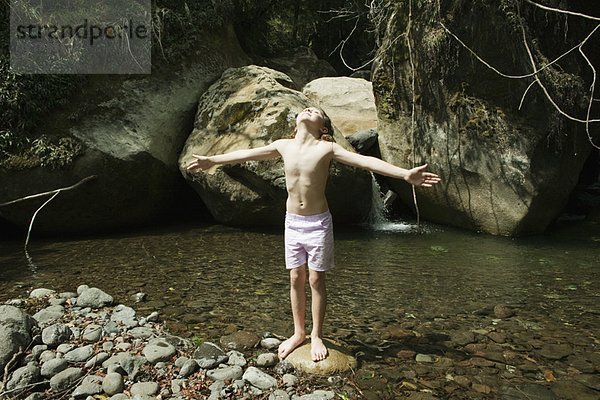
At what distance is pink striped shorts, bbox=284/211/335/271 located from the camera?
10.8ft

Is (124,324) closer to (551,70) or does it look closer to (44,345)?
(44,345)

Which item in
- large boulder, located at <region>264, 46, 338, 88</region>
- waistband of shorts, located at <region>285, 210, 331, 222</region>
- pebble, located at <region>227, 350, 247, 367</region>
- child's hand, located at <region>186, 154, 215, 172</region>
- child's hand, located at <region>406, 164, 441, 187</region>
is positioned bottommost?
pebble, located at <region>227, 350, 247, 367</region>

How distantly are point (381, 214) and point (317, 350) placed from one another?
5.59m

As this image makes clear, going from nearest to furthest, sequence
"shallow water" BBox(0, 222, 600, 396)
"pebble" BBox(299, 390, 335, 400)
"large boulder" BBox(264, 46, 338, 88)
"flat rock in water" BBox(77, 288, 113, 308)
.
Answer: "pebble" BBox(299, 390, 335, 400) → "shallow water" BBox(0, 222, 600, 396) → "flat rock in water" BBox(77, 288, 113, 308) → "large boulder" BBox(264, 46, 338, 88)

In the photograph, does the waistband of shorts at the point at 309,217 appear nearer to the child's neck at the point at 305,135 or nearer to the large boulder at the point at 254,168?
the child's neck at the point at 305,135

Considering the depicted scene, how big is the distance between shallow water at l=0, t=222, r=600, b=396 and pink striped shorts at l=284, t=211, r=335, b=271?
0.88m

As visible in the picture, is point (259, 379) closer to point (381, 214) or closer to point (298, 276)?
point (298, 276)

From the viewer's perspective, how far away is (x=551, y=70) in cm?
716

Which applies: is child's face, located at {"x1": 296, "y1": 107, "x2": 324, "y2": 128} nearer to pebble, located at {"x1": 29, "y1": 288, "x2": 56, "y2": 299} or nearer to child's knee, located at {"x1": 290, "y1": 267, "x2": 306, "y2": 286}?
child's knee, located at {"x1": 290, "y1": 267, "x2": 306, "y2": 286}

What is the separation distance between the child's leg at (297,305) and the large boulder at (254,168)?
398 centimetres

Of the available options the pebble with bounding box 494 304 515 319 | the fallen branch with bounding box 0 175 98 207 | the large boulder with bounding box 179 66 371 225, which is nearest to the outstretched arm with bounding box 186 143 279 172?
the pebble with bounding box 494 304 515 319

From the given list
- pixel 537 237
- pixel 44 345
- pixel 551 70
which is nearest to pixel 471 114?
pixel 551 70

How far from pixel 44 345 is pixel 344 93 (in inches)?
306

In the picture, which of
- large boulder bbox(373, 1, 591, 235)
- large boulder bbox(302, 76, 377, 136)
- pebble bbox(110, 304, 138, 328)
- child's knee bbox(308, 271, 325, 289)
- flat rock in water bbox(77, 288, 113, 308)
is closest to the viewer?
child's knee bbox(308, 271, 325, 289)
